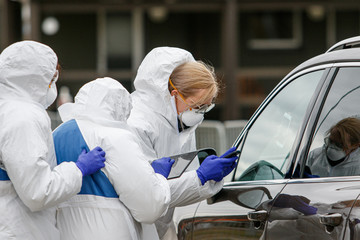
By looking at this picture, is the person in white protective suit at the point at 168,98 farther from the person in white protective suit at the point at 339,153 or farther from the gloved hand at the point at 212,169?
the person in white protective suit at the point at 339,153

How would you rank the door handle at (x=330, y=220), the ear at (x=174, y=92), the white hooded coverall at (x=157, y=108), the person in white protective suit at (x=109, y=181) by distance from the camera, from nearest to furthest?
the door handle at (x=330, y=220) → the person in white protective suit at (x=109, y=181) → the white hooded coverall at (x=157, y=108) → the ear at (x=174, y=92)

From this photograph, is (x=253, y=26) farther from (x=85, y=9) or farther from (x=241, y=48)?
(x=85, y=9)

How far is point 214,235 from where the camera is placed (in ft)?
14.0

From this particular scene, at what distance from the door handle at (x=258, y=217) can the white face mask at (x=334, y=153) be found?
447 millimetres

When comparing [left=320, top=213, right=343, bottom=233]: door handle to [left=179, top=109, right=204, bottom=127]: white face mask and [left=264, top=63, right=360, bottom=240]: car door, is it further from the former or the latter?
[left=179, top=109, right=204, bottom=127]: white face mask

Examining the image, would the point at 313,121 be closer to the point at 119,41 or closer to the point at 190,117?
A: the point at 190,117

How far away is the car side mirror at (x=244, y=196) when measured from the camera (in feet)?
13.0

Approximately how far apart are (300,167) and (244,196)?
48cm

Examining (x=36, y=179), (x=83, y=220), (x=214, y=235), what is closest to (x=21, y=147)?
(x=36, y=179)

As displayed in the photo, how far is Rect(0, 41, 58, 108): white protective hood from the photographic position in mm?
3518

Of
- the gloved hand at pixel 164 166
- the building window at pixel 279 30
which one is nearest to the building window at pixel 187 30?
the building window at pixel 279 30

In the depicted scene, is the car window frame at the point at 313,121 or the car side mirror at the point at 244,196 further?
the car side mirror at the point at 244,196

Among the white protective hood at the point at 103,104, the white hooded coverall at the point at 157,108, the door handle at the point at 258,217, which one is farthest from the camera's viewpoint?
the white hooded coverall at the point at 157,108

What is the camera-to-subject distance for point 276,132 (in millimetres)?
4262
